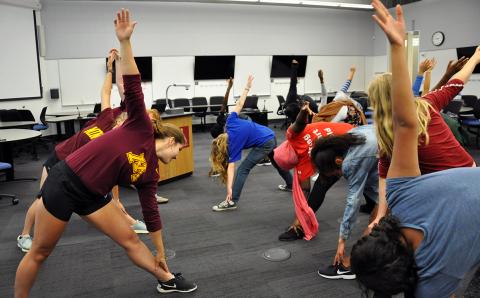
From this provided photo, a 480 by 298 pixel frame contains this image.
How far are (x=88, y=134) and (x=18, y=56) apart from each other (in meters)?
6.97

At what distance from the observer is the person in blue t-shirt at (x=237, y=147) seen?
3976 mm

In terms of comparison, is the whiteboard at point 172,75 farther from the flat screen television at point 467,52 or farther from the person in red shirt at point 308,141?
the person in red shirt at point 308,141

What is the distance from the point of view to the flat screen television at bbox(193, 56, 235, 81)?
34.6 feet

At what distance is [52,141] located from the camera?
863 centimetres

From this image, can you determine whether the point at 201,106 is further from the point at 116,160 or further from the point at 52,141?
the point at 116,160

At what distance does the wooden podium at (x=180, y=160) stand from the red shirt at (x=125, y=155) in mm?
3262

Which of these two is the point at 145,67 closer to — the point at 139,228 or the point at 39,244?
the point at 139,228

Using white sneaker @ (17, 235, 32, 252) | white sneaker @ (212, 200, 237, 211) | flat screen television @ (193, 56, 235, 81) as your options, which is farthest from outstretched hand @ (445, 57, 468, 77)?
flat screen television @ (193, 56, 235, 81)

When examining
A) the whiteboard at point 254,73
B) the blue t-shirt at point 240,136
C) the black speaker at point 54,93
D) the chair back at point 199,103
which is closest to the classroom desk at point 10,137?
the blue t-shirt at point 240,136

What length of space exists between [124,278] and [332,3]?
33.7 ft

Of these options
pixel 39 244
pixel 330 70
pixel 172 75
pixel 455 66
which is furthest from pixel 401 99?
pixel 330 70

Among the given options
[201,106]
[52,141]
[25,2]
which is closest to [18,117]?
[52,141]

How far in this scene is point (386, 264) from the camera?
96cm

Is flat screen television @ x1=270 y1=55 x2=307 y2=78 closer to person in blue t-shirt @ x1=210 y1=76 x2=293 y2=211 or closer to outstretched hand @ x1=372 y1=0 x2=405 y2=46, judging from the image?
person in blue t-shirt @ x1=210 y1=76 x2=293 y2=211
